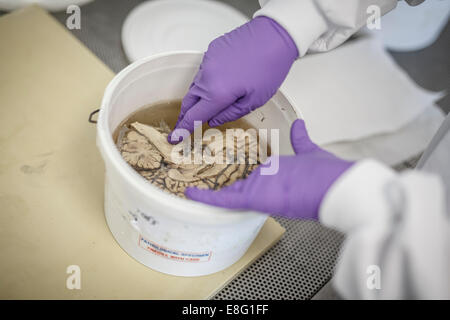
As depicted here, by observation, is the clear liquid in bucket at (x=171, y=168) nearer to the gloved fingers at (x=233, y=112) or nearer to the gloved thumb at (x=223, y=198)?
the gloved fingers at (x=233, y=112)

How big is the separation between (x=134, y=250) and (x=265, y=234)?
31cm

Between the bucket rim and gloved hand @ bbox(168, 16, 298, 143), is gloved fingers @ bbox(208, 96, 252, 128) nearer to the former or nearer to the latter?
gloved hand @ bbox(168, 16, 298, 143)

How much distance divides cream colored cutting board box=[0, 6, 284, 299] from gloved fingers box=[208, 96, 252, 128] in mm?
269

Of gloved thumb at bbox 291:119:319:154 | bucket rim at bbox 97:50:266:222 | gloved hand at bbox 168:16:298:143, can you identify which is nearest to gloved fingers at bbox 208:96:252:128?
gloved hand at bbox 168:16:298:143

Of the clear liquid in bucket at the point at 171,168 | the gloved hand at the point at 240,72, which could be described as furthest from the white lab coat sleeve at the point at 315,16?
the clear liquid in bucket at the point at 171,168

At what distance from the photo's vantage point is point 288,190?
2.05ft

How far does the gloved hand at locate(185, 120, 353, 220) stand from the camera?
613mm

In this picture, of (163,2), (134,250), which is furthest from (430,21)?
(134,250)

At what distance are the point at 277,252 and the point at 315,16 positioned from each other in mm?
551

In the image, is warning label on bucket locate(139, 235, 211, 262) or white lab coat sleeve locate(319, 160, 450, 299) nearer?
white lab coat sleeve locate(319, 160, 450, 299)

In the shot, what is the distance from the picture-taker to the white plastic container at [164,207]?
630mm

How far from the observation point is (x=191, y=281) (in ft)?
2.79

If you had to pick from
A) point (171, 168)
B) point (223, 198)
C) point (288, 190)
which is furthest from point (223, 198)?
point (171, 168)

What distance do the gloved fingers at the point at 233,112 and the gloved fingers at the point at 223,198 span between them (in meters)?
0.25
